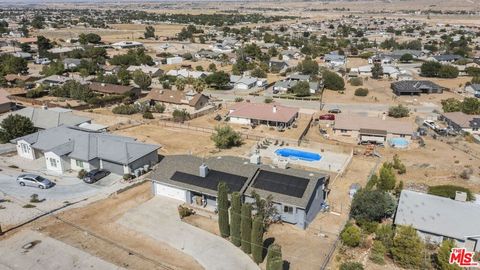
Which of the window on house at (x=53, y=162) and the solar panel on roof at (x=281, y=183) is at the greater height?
the solar panel on roof at (x=281, y=183)

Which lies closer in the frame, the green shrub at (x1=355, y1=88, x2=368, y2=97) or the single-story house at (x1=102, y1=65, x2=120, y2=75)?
the green shrub at (x1=355, y1=88, x2=368, y2=97)

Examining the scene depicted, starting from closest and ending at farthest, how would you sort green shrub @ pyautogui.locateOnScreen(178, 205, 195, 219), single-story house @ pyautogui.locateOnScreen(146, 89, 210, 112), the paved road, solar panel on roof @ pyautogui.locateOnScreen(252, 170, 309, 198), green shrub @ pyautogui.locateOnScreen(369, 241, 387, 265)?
green shrub @ pyautogui.locateOnScreen(369, 241, 387, 265)
solar panel on roof @ pyautogui.locateOnScreen(252, 170, 309, 198)
green shrub @ pyautogui.locateOnScreen(178, 205, 195, 219)
the paved road
single-story house @ pyautogui.locateOnScreen(146, 89, 210, 112)

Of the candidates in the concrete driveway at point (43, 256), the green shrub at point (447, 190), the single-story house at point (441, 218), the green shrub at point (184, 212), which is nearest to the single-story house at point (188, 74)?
the green shrub at point (184, 212)

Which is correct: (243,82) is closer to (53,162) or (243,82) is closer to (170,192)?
(53,162)

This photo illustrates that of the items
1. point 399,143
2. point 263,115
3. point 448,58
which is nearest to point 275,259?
point 399,143

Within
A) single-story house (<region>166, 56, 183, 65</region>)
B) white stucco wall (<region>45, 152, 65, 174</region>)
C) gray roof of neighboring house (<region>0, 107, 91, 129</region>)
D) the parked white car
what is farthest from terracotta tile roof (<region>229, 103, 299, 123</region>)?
single-story house (<region>166, 56, 183, 65</region>)

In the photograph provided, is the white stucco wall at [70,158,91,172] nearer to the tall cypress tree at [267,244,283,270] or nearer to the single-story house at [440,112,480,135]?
the tall cypress tree at [267,244,283,270]

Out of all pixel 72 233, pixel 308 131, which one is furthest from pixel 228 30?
pixel 72 233

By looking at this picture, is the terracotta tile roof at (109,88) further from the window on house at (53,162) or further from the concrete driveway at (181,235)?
the concrete driveway at (181,235)
